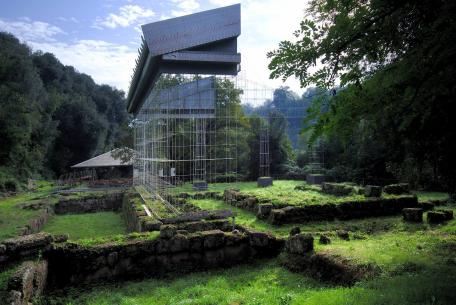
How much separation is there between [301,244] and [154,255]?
2884 millimetres

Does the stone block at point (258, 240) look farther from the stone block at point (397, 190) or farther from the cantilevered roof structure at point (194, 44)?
the stone block at point (397, 190)

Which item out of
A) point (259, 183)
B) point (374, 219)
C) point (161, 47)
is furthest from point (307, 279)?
point (259, 183)

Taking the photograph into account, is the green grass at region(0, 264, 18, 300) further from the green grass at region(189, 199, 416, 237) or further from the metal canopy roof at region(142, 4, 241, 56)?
the metal canopy roof at region(142, 4, 241, 56)

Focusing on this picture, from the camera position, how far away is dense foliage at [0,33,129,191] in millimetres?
26000

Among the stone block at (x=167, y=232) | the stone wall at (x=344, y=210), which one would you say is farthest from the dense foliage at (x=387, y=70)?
the stone wall at (x=344, y=210)

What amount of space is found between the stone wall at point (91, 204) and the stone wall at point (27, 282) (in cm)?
1514

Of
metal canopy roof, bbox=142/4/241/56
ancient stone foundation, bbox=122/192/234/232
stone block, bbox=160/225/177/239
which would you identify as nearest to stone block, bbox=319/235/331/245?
ancient stone foundation, bbox=122/192/234/232

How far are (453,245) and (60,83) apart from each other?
177 feet

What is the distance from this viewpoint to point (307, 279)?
21.9 feet

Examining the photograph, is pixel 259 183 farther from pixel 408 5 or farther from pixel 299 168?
pixel 408 5

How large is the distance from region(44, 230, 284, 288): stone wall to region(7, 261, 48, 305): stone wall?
1.30 feet

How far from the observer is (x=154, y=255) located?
7688 millimetres

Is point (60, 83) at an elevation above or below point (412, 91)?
above

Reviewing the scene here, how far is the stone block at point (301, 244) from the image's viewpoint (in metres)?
7.49
